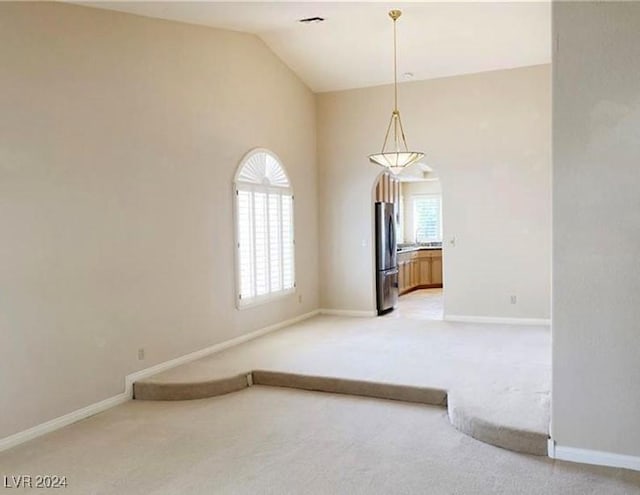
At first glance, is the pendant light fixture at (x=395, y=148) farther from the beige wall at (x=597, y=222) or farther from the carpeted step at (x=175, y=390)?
the carpeted step at (x=175, y=390)

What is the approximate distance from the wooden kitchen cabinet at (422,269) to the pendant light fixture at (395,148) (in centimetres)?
337

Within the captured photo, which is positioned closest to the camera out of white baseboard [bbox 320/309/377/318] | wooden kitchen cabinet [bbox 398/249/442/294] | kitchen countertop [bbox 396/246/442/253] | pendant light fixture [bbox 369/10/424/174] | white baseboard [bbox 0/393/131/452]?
white baseboard [bbox 0/393/131/452]

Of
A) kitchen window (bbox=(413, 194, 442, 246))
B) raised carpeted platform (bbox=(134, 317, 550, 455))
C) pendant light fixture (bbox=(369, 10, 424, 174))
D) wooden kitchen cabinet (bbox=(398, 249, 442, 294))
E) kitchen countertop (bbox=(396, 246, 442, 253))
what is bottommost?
raised carpeted platform (bbox=(134, 317, 550, 455))

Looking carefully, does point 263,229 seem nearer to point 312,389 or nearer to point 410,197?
point 312,389

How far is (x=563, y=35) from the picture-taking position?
321cm

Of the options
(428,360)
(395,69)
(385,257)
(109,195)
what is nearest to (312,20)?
(395,69)

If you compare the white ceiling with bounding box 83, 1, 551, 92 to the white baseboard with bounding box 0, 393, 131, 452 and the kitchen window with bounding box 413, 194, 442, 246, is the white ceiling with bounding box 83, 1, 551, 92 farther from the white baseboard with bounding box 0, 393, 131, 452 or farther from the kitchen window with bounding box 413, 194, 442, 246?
the kitchen window with bounding box 413, 194, 442, 246

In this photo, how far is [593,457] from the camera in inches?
129

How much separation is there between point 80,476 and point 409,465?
202cm

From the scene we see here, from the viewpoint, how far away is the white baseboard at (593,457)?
320cm

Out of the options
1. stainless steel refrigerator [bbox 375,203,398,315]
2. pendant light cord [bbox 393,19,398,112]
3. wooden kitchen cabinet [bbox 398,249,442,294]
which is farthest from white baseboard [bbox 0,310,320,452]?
wooden kitchen cabinet [bbox 398,249,442,294]

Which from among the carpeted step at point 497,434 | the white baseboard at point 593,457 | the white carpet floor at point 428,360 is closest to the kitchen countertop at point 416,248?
the white carpet floor at point 428,360

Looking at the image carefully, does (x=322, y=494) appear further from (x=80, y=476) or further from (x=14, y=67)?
(x=14, y=67)

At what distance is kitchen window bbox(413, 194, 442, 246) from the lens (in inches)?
483
